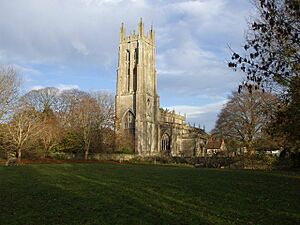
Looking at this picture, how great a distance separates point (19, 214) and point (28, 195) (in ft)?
9.34

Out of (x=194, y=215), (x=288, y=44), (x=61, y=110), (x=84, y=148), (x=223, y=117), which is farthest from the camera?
(x=61, y=110)

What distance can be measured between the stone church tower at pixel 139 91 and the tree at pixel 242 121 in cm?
2176

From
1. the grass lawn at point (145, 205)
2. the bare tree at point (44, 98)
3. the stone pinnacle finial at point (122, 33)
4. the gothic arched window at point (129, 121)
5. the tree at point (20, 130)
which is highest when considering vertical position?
the stone pinnacle finial at point (122, 33)

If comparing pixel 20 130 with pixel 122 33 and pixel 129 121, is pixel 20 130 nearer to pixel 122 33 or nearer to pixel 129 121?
pixel 129 121

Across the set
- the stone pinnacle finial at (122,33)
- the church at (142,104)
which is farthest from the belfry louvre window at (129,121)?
the stone pinnacle finial at (122,33)

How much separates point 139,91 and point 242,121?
2729 cm

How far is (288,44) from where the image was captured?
7.23 metres

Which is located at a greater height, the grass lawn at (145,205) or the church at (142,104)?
the church at (142,104)

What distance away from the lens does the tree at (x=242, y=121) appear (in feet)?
118

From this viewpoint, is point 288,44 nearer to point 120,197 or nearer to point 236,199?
point 236,199

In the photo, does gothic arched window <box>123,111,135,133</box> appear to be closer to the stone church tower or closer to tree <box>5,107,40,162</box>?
the stone church tower

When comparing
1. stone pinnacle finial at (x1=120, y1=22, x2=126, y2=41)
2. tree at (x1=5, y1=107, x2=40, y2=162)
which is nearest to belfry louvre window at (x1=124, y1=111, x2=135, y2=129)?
stone pinnacle finial at (x1=120, y1=22, x2=126, y2=41)

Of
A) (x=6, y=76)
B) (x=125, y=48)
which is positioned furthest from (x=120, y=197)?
(x=125, y=48)

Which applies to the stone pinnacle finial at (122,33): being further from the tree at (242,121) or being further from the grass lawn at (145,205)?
the grass lawn at (145,205)
